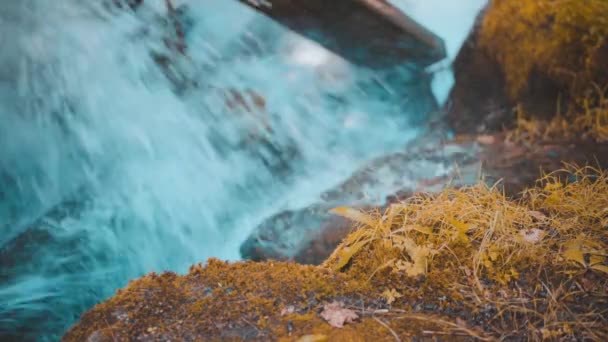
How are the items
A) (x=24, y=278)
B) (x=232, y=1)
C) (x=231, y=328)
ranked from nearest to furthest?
(x=231, y=328) → (x=24, y=278) → (x=232, y=1)

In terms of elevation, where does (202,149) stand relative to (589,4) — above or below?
below

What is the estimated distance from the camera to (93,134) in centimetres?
612

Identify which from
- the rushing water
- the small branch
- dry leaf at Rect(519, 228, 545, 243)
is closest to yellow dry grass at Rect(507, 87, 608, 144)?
the rushing water

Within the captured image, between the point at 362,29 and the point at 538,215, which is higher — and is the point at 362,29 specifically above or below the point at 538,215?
above

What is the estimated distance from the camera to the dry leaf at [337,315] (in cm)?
205

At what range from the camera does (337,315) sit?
2098 millimetres

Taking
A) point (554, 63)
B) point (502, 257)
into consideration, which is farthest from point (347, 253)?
point (554, 63)

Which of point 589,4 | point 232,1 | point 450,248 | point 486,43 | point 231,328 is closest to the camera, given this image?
point 231,328

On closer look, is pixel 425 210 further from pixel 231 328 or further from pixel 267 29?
pixel 267 29

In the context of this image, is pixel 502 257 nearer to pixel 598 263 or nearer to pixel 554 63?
pixel 598 263

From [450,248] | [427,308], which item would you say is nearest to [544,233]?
[450,248]

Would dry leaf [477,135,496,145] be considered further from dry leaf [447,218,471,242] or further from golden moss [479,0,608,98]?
dry leaf [447,218,471,242]

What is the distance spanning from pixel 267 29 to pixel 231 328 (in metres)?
7.28

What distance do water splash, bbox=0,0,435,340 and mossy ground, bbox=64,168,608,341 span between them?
300 centimetres
